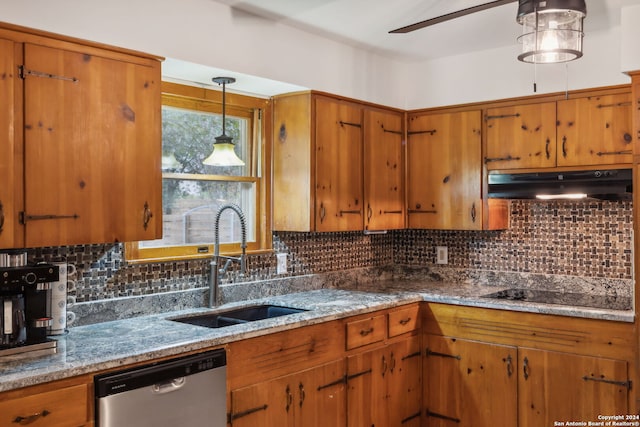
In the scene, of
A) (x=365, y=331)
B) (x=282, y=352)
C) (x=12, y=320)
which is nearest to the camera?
(x=12, y=320)

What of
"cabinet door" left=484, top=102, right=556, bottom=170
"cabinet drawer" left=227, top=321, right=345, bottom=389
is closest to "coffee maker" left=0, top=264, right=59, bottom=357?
"cabinet drawer" left=227, top=321, right=345, bottom=389

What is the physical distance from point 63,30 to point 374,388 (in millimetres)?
2369

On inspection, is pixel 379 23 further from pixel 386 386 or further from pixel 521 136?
pixel 386 386

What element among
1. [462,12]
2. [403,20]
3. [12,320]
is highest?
[403,20]

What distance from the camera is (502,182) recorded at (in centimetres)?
364

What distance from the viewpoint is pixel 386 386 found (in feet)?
11.1

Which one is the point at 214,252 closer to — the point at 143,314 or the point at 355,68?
the point at 143,314

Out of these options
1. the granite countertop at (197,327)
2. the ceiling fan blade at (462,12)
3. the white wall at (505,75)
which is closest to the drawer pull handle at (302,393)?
the granite countertop at (197,327)

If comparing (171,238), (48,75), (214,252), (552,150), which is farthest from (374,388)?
(48,75)

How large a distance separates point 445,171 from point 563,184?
0.80 m

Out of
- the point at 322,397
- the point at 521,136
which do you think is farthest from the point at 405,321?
the point at 521,136

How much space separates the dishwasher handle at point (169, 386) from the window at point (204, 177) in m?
0.86

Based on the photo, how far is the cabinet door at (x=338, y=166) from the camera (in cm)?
346

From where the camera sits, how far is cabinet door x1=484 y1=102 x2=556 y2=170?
11.6 ft
